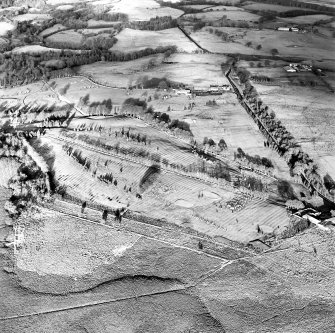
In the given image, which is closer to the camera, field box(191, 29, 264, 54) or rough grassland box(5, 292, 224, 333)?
rough grassland box(5, 292, 224, 333)

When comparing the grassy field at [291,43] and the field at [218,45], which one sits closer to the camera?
the grassy field at [291,43]

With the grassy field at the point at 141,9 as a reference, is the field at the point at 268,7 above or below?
above

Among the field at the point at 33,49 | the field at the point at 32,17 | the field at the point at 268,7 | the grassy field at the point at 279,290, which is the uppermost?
the field at the point at 268,7

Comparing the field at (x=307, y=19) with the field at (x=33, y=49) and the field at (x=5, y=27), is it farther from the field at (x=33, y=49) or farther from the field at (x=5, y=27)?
the field at (x=5, y=27)

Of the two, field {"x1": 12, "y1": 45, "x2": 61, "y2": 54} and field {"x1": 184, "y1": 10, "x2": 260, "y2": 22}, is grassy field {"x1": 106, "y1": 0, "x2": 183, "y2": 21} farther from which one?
field {"x1": 12, "y1": 45, "x2": 61, "y2": 54}

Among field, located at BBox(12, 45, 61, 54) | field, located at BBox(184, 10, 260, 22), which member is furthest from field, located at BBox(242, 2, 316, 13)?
field, located at BBox(12, 45, 61, 54)

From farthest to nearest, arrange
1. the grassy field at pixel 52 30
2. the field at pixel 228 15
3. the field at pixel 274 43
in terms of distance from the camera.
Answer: the field at pixel 228 15 < the grassy field at pixel 52 30 < the field at pixel 274 43

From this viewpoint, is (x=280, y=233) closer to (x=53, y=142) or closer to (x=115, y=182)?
(x=115, y=182)

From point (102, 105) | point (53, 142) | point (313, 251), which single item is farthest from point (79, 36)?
point (313, 251)

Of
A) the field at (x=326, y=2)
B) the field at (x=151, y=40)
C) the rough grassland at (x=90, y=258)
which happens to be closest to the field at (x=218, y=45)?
the field at (x=151, y=40)
